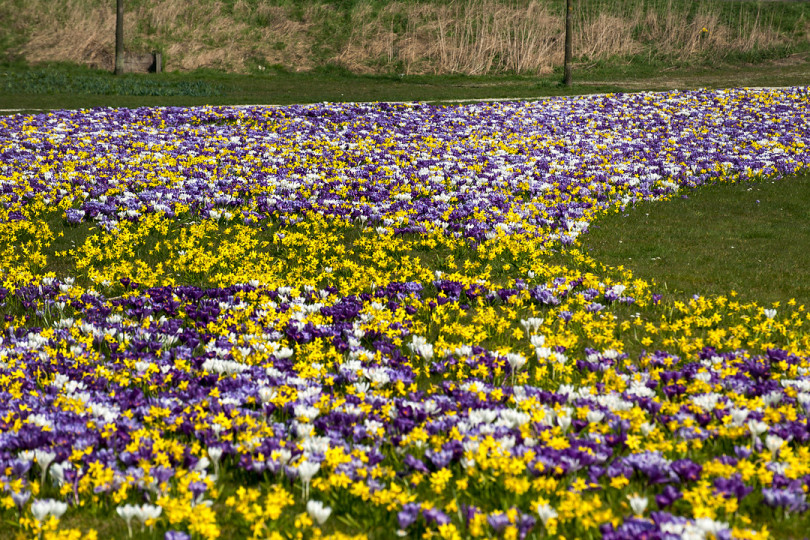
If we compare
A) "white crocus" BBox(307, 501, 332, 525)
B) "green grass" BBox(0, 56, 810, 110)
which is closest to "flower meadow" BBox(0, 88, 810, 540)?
"white crocus" BBox(307, 501, 332, 525)

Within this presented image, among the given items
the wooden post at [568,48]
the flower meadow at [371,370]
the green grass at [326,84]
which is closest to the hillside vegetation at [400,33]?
the green grass at [326,84]

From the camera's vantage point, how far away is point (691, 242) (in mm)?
11320

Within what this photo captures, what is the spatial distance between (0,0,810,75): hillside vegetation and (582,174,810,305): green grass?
24993 mm

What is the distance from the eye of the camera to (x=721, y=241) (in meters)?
11.3

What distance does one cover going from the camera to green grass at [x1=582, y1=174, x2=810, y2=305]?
30.3ft

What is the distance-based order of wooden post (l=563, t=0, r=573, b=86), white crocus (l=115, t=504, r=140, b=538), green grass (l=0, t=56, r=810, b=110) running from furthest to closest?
1. wooden post (l=563, t=0, r=573, b=86)
2. green grass (l=0, t=56, r=810, b=110)
3. white crocus (l=115, t=504, r=140, b=538)

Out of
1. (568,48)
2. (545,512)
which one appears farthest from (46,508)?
(568,48)

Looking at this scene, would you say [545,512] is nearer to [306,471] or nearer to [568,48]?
[306,471]

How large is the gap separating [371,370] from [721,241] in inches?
289

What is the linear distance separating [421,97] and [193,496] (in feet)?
88.5

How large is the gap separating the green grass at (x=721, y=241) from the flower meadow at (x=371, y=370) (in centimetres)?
50

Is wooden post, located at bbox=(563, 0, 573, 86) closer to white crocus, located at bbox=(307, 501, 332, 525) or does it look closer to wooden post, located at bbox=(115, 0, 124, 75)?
wooden post, located at bbox=(115, 0, 124, 75)

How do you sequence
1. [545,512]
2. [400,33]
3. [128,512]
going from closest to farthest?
[545,512] → [128,512] → [400,33]

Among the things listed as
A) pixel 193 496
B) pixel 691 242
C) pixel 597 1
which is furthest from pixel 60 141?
pixel 597 1
